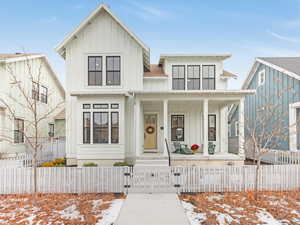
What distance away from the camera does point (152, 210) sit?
5.48 metres

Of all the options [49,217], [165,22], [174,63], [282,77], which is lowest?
[49,217]

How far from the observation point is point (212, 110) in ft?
38.7

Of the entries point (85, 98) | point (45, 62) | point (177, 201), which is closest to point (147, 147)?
point (85, 98)

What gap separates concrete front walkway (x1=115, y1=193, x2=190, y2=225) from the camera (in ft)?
16.0

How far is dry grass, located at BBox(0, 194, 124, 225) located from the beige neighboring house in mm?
3574

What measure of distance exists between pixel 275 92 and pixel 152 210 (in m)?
11.9

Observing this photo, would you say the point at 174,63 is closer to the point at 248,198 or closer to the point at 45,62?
the point at 248,198

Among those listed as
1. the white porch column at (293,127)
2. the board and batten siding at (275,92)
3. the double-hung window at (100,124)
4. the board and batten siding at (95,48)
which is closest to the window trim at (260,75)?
the board and batten siding at (275,92)

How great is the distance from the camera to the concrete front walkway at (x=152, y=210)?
A: 191 inches

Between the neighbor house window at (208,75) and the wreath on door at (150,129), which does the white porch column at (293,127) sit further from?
the wreath on door at (150,129)

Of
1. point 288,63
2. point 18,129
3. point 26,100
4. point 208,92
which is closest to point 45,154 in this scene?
point 18,129

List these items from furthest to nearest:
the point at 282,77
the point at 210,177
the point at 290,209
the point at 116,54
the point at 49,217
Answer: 1. the point at 282,77
2. the point at 116,54
3. the point at 210,177
4. the point at 290,209
5. the point at 49,217

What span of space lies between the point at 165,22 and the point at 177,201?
18.0 metres

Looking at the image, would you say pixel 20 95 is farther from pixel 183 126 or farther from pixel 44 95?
pixel 183 126
